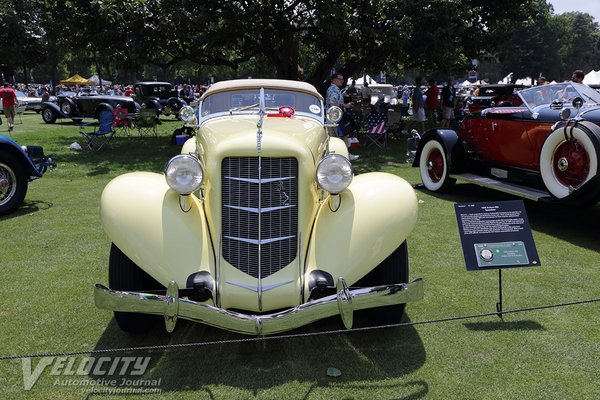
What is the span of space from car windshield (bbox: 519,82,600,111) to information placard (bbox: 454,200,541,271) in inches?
130

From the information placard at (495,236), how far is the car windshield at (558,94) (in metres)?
3.31

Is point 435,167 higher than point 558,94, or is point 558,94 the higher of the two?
point 558,94

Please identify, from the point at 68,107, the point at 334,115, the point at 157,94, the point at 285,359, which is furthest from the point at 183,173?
the point at 157,94

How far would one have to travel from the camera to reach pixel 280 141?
3.43 metres

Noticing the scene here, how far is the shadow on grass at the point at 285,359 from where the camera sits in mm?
3086

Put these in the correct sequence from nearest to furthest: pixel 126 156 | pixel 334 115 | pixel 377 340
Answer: pixel 377 340
pixel 334 115
pixel 126 156

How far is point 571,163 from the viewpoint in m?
5.81

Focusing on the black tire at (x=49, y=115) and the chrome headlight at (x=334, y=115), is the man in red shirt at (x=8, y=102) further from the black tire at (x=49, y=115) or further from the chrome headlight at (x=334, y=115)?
the chrome headlight at (x=334, y=115)

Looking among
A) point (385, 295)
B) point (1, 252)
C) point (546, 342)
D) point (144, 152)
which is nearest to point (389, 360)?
point (385, 295)

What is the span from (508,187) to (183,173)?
16.2ft

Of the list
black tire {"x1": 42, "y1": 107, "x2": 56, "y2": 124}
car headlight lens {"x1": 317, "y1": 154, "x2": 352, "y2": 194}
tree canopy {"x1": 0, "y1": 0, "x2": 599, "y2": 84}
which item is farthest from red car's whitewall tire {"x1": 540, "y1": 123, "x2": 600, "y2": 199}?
black tire {"x1": 42, "y1": 107, "x2": 56, "y2": 124}

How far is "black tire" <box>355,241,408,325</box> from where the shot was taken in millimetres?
3660

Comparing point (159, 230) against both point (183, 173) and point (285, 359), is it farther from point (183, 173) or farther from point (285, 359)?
point (285, 359)

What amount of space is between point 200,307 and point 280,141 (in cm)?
124
